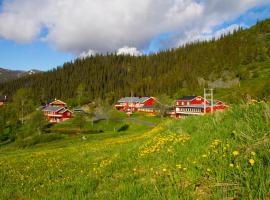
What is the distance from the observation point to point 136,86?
192 metres

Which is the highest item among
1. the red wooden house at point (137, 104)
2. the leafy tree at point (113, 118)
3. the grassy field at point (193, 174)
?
the red wooden house at point (137, 104)

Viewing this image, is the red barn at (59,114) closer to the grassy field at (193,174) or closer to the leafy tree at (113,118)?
the leafy tree at (113,118)

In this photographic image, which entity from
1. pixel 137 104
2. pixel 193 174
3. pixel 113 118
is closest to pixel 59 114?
pixel 113 118

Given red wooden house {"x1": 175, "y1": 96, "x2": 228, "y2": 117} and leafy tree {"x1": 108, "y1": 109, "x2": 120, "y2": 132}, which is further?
red wooden house {"x1": 175, "y1": 96, "x2": 228, "y2": 117}

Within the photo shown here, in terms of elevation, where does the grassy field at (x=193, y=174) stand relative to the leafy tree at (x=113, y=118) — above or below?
above

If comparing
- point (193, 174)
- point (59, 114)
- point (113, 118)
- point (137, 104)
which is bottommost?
point (113, 118)

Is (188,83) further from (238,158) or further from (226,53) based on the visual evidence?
Answer: (238,158)

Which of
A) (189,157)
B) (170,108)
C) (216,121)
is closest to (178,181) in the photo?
(189,157)

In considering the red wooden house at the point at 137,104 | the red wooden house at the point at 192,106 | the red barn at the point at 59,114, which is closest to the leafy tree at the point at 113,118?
the red wooden house at the point at 192,106

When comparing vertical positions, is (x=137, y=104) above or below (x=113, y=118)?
above

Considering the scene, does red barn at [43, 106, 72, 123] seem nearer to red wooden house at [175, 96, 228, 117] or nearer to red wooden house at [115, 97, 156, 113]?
red wooden house at [115, 97, 156, 113]

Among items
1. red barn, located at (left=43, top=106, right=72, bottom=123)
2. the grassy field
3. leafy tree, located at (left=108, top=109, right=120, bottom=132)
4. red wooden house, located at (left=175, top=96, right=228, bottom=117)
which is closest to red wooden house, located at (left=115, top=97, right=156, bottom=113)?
red wooden house, located at (left=175, top=96, right=228, bottom=117)

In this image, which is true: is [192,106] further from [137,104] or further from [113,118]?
[137,104]

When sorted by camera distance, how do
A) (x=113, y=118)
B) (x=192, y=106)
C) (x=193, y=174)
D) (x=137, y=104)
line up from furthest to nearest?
1. (x=137, y=104)
2. (x=192, y=106)
3. (x=113, y=118)
4. (x=193, y=174)
